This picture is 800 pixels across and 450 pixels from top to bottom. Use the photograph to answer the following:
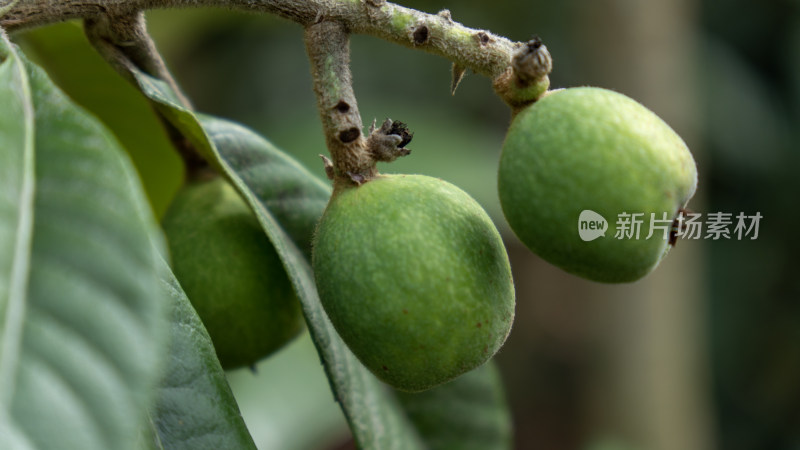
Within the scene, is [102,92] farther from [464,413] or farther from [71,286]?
[71,286]

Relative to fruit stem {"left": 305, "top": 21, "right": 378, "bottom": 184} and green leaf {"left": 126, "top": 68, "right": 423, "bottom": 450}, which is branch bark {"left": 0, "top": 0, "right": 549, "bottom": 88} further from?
green leaf {"left": 126, "top": 68, "right": 423, "bottom": 450}

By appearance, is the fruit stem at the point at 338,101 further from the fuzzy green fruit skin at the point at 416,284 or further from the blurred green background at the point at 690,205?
the blurred green background at the point at 690,205

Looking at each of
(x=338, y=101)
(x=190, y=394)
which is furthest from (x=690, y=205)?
(x=190, y=394)

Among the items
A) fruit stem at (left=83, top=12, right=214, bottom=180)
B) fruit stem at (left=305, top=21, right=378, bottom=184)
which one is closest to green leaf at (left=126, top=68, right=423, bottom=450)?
fruit stem at (left=83, top=12, right=214, bottom=180)

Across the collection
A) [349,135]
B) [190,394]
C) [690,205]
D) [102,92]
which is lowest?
[690,205]

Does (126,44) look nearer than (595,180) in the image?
No

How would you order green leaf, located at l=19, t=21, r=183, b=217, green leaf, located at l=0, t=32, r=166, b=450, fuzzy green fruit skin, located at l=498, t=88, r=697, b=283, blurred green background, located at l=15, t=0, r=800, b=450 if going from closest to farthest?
green leaf, located at l=0, t=32, r=166, b=450
fuzzy green fruit skin, located at l=498, t=88, r=697, b=283
green leaf, located at l=19, t=21, r=183, b=217
blurred green background, located at l=15, t=0, r=800, b=450

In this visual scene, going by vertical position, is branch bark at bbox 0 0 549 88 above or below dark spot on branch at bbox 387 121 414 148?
above
